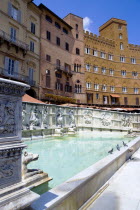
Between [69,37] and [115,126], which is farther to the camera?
[69,37]

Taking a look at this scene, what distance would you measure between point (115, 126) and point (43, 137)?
710 centimetres

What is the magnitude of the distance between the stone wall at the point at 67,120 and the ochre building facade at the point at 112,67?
17.9 m

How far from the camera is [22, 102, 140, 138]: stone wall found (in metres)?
9.91

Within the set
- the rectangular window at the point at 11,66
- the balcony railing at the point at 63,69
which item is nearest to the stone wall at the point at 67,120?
the rectangular window at the point at 11,66

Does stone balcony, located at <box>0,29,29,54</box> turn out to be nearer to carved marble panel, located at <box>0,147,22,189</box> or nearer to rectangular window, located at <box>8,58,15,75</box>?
rectangular window, located at <box>8,58,15,75</box>

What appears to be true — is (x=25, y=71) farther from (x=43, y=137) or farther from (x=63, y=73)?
(x=43, y=137)

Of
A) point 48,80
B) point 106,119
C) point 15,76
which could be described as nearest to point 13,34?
point 15,76

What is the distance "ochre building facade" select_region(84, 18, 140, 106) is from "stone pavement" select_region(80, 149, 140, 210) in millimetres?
28892

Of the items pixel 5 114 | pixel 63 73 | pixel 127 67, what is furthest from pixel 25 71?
pixel 127 67

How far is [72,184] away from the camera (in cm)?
233

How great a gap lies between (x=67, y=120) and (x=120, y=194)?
10.7 metres

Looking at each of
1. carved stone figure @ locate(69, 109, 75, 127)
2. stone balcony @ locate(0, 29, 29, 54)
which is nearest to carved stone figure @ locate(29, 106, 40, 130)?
carved stone figure @ locate(69, 109, 75, 127)

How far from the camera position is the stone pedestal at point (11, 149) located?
5.50 ft

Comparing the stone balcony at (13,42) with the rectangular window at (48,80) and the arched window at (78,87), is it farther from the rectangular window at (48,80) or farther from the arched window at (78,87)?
the arched window at (78,87)
